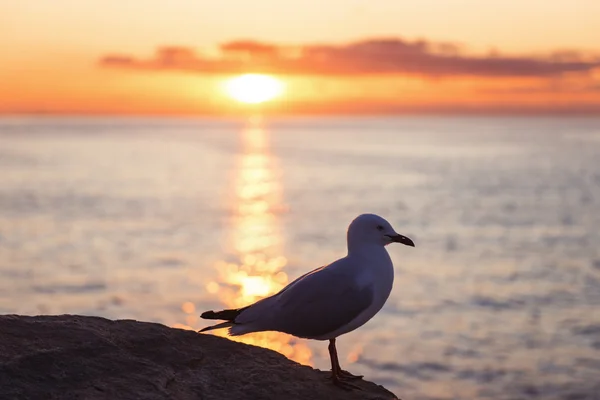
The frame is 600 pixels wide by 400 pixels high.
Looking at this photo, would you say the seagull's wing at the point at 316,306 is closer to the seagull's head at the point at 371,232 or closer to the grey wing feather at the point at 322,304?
the grey wing feather at the point at 322,304

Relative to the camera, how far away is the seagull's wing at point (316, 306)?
7.64 m

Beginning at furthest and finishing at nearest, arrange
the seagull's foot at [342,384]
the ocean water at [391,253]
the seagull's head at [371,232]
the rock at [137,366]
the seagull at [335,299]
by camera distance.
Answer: the ocean water at [391,253], the seagull's head at [371,232], the seagull at [335,299], the seagull's foot at [342,384], the rock at [137,366]

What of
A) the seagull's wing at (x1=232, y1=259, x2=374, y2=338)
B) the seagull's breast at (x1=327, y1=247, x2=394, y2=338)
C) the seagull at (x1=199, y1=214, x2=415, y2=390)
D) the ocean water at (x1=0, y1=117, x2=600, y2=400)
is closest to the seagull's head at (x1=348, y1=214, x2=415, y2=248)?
the seagull at (x1=199, y1=214, x2=415, y2=390)

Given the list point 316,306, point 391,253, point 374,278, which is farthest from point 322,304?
point 391,253

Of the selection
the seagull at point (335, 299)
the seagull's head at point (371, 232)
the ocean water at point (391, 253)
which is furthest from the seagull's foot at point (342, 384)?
the ocean water at point (391, 253)

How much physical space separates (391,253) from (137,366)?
23633 millimetres

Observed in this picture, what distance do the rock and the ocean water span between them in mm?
9778

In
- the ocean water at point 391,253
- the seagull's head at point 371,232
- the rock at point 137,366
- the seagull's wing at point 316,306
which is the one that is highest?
the ocean water at point 391,253

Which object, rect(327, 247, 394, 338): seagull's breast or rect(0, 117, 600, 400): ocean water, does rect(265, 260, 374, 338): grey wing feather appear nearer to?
rect(327, 247, 394, 338): seagull's breast

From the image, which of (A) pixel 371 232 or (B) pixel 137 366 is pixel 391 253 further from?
(B) pixel 137 366

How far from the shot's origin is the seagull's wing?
7637 millimetres

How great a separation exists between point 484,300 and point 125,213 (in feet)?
82.0

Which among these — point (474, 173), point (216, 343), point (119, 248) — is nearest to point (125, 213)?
point (119, 248)

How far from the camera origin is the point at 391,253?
98.3 feet
